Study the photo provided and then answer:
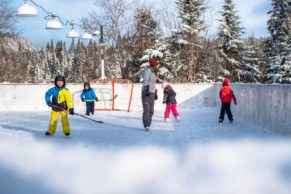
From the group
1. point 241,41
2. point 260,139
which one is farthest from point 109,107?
point 241,41

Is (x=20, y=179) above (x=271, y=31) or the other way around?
the other way around

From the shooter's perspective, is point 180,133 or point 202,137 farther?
point 180,133

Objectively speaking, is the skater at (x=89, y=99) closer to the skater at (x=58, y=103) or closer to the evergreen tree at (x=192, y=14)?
the skater at (x=58, y=103)

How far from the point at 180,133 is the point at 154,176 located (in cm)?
403

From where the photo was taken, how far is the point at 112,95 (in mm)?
16297

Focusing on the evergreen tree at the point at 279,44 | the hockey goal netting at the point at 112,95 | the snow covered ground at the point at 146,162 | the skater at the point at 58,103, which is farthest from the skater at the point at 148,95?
the evergreen tree at the point at 279,44

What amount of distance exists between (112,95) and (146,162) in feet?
35.5

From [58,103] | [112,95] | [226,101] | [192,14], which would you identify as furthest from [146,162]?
[192,14]

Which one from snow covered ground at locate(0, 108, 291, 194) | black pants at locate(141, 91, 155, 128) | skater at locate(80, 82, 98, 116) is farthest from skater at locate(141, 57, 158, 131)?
skater at locate(80, 82, 98, 116)

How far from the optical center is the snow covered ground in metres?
4.29

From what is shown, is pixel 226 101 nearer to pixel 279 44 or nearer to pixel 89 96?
pixel 89 96

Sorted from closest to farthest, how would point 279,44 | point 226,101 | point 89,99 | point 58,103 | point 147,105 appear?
point 58,103 < point 147,105 < point 226,101 < point 89,99 < point 279,44

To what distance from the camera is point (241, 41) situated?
3412 centimetres

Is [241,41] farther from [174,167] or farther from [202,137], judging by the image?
[174,167]
